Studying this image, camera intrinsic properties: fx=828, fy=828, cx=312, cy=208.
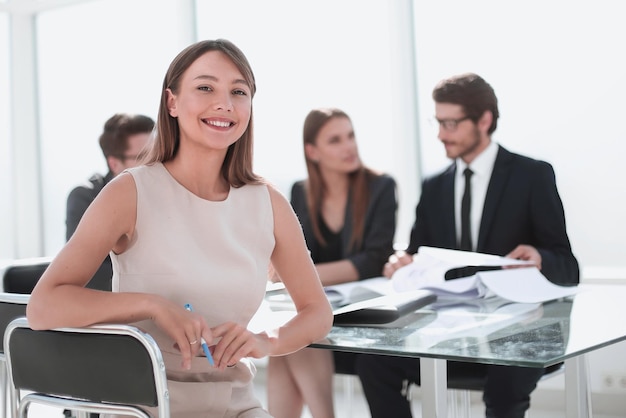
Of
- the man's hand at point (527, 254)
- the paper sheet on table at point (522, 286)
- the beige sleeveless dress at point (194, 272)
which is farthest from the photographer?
the man's hand at point (527, 254)

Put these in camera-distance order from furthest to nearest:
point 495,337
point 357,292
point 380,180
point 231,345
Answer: point 380,180
point 357,292
point 495,337
point 231,345

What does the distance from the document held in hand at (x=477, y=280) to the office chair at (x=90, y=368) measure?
1098 millimetres

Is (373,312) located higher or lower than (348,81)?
lower

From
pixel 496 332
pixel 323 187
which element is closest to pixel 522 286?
pixel 496 332

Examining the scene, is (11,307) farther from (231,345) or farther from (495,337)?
(495,337)

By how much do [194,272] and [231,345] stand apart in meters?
0.21

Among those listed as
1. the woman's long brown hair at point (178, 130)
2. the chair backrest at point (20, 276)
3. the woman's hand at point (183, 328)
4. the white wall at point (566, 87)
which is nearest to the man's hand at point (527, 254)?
the woman's long brown hair at point (178, 130)

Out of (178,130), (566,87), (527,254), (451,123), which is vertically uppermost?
(566,87)

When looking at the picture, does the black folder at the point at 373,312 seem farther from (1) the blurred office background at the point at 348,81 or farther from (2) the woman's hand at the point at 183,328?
(1) the blurred office background at the point at 348,81

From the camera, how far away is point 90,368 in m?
1.50

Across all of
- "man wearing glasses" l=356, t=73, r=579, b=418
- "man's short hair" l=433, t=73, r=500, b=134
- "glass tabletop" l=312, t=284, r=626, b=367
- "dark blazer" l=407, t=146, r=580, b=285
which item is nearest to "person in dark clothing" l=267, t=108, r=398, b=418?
"man wearing glasses" l=356, t=73, r=579, b=418

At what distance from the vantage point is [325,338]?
6.00 feet

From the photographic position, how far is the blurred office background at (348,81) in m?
4.12

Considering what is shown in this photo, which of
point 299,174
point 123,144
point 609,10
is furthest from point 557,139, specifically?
point 123,144
